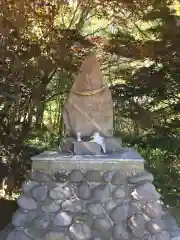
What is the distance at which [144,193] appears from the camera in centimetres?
327

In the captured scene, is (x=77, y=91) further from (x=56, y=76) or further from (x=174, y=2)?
(x=174, y=2)

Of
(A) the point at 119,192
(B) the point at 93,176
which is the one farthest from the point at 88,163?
(A) the point at 119,192

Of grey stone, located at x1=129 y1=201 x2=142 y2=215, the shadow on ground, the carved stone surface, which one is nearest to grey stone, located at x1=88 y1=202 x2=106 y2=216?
grey stone, located at x1=129 y1=201 x2=142 y2=215

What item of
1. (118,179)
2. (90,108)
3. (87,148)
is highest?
(90,108)

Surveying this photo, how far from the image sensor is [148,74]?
193 inches

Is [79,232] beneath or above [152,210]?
beneath

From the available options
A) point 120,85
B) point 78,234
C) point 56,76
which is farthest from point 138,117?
point 78,234

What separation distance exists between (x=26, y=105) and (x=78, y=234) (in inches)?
81.1

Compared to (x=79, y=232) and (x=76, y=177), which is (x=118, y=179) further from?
(x=79, y=232)

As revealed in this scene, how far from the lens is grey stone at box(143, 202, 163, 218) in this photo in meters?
3.25

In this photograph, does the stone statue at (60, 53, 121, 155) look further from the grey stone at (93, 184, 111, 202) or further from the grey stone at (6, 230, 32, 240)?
the grey stone at (6, 230, 32, 240)

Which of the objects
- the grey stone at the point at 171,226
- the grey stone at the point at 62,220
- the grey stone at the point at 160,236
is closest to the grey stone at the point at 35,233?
the grey stone at the point at 62,220

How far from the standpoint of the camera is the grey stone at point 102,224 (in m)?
3.23

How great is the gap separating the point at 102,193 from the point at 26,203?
2.00 feet
